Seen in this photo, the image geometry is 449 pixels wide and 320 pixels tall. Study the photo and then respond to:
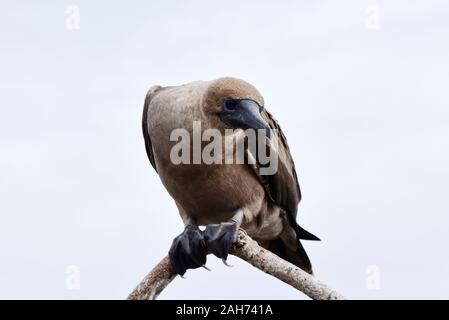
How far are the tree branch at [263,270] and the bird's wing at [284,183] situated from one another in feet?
3.77

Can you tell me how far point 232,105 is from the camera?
8492mm

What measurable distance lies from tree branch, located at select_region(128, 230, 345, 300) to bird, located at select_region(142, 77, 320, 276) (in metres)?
0.14

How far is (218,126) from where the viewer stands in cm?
856

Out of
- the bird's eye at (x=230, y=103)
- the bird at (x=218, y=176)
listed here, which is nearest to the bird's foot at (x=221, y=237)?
the bird at (x=218, y=176)

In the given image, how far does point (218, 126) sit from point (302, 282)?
1.74 metres

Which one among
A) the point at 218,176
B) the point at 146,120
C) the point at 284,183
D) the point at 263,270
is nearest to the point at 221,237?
the point at 218,176

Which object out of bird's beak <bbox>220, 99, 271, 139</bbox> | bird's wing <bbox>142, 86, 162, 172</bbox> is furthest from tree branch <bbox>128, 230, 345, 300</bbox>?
bird's wing <bbox>142, 86, 162, 172</bbox>

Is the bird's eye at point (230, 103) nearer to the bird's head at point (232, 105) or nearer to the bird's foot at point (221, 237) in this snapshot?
the bird's head at point (232, 105)

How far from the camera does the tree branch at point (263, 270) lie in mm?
7598

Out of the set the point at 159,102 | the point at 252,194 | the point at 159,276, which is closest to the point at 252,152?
the point at 252,194

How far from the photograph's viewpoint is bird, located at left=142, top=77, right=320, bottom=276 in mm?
8516

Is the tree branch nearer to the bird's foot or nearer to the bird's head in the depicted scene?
the bird's foot

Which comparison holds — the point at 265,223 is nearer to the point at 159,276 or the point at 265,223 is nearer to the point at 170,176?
the point at 170,176

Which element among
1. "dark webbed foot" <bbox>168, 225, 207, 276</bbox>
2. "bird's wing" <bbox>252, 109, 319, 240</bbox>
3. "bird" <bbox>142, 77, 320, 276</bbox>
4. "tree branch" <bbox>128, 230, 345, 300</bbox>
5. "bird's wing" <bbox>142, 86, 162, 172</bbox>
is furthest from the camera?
"bird's wing" <bbox>252, 109, 319, 240</bbox>
